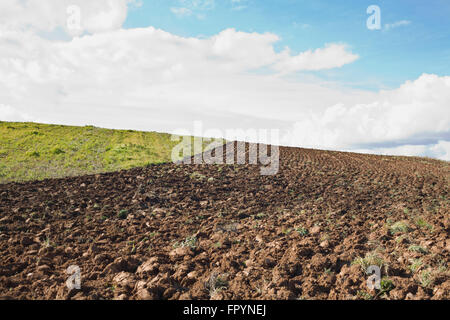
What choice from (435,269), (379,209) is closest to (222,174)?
(379,209)

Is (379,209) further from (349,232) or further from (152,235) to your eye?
(152,235)

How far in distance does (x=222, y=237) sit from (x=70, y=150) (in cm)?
1990

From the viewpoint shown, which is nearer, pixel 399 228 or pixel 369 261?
pixel 369 261

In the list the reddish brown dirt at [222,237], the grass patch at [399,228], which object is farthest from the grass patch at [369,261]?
the grass patch at [399,228]

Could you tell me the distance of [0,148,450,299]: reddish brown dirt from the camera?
5.80 metres

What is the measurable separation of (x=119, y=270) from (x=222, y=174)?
11387 mm

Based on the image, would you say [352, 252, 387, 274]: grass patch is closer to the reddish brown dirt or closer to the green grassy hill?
the reddish brown dirt

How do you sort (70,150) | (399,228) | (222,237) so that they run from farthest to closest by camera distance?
(70,150) < (399,228) < (222,237)

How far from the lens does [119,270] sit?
6.71m

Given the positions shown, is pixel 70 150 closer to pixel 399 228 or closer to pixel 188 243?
pixel 188 243

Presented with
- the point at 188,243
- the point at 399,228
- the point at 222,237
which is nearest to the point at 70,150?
the point at 188,243

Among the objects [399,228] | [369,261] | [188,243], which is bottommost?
[188,243]

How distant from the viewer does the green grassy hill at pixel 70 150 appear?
61.5 ft

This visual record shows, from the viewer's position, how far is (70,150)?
24297 mm
